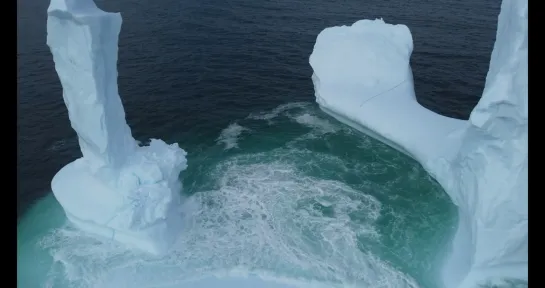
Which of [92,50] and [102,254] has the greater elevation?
[92,50]

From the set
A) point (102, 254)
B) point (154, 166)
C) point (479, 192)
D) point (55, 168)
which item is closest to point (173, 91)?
point (55, 168)

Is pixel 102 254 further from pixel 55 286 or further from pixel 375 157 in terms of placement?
pixel 375 157

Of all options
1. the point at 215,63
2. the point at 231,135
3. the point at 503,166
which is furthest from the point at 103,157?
the point at 215,63

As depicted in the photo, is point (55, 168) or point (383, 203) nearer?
point (383, 203)

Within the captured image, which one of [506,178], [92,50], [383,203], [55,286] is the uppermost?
[92,50]

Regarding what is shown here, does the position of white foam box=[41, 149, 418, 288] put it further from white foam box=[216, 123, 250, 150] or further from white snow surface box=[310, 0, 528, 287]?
white foam box=[216, 123, 250, 150]

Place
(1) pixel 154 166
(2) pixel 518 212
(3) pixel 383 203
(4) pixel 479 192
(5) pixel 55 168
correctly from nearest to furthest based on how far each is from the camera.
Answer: (2) pixel 518 212 < (4) pixel 479 192 < (1) pixel 154 166 < (3) pixel 383 203 < (5) pixel 55 168
